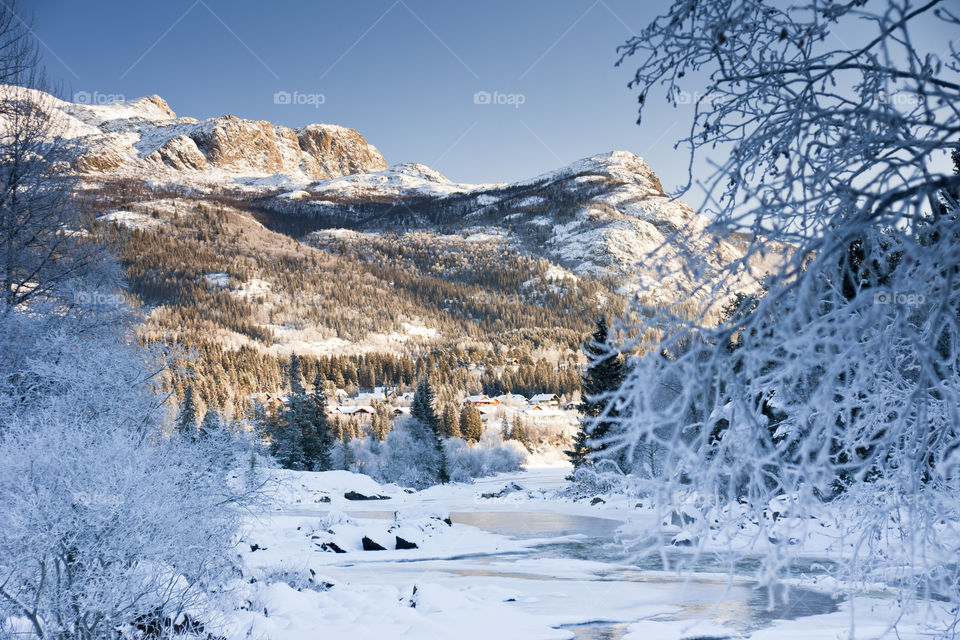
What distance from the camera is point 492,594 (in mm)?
10164

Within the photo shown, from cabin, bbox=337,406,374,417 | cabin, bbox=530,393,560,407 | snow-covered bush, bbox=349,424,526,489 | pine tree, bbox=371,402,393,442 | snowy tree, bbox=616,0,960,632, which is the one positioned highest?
cabin, bbox=530,393,560,407

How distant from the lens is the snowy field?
25.1 ft

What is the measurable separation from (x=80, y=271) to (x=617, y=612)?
1072 cm

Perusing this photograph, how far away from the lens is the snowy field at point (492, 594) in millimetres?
7664

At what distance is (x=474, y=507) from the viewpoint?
1155 inches

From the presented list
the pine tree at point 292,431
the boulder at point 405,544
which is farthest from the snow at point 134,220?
the boulder at point 405,544

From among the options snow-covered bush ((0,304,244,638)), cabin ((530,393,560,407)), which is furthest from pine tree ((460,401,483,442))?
snow-covered bush ((0,304,244,638))

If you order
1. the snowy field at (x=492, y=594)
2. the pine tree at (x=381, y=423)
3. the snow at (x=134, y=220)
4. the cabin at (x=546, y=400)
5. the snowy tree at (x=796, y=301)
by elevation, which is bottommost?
the snowy field at (x=492, y=594)

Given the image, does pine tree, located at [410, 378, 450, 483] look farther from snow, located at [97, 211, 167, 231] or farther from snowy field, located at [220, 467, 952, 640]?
snow, located at [97, 211, 167, 231]

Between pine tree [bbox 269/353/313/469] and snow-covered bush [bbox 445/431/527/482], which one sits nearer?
pine tree [bbox 269/353/313/469]

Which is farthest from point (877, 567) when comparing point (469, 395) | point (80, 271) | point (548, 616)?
point (469, 395)

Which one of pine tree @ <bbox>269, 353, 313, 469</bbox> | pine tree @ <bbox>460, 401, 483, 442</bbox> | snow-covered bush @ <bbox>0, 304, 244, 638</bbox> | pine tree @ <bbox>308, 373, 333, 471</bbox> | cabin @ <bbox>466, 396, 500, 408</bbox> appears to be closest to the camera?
snow-covered bush @ <bbox>0, 304, 244, 638</bbox>

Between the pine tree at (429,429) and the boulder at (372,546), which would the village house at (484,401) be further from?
the boulder at (372,546)

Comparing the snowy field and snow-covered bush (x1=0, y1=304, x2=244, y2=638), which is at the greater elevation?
snow-covered bush (x1=0, y1=304, x2=244, y2=638)
